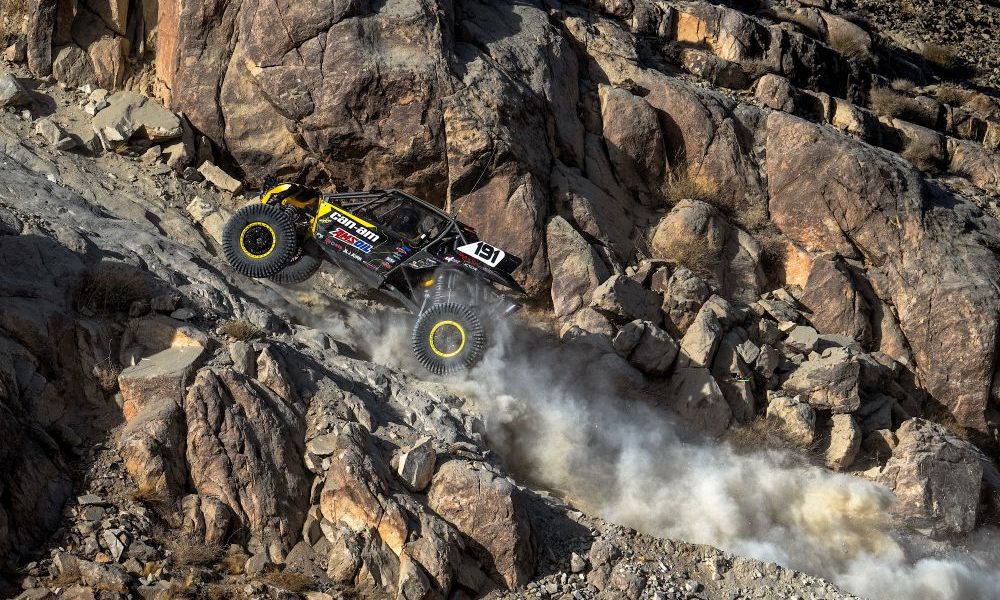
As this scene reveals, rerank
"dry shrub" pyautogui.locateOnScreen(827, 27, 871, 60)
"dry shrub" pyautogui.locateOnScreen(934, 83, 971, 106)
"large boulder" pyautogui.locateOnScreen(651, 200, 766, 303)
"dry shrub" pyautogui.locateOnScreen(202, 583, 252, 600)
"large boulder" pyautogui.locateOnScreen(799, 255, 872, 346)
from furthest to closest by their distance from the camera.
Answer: "dry shrub" pyautogui.locateOnScreen(934, 83, 971, 106), "dry shrub" pyautogui.locateOnScreen(827, 27, 871, 60), "large boulder" pyautogui.locateOnScreen(651, 200, 766, 303), "large boulder" pyautogui.locateOnScreen(799, 255, 872, 346), "dry shrub" pyautogui.locateOnScreen(202, 583, 252, 600)

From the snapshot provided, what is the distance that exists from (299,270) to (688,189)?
6809mm

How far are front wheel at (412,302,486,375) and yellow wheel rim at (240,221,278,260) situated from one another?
222cm

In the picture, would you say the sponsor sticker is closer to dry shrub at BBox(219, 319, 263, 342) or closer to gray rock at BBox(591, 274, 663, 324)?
dry shrub at BBox(219, 319, 263, 342)

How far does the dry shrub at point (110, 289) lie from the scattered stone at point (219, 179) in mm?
3604

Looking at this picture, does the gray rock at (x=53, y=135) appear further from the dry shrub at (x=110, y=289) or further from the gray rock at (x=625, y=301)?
the gray rock at (x=625, y=301)

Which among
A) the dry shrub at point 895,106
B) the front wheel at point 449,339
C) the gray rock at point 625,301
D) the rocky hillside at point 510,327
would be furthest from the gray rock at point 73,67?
the dry shrub at point 895,106

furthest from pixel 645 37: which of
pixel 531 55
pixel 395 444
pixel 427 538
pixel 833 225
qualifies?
pixel 427 538

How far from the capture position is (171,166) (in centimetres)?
1257

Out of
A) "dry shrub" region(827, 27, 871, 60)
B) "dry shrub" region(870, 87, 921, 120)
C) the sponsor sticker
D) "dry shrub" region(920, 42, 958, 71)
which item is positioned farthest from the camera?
"dry shrub" region(920, 42, 958, 71)

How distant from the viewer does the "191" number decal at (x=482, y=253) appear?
10.6 metres

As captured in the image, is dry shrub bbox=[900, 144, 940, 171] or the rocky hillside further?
dry shrub bbox=[900, 144, 940, 171]

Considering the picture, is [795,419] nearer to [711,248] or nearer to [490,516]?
[711,248]

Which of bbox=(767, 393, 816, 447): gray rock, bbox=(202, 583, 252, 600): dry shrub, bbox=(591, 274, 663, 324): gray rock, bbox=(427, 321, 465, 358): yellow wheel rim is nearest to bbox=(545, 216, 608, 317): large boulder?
bbox=(591, 274, 663, 324): gray rock

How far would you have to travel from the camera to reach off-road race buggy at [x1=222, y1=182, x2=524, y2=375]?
10.4 m
